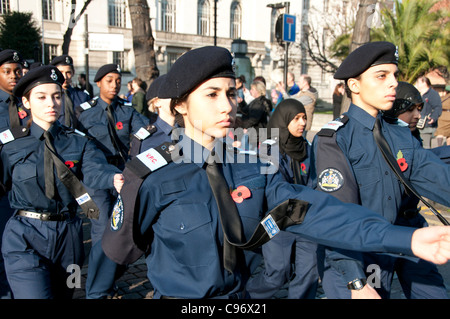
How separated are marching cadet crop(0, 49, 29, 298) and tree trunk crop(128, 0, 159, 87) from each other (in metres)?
4.97

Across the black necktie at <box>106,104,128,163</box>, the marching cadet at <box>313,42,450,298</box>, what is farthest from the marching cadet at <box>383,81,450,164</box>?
the black necktie at <box>106,104,128,163</box>

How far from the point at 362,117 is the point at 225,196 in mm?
1412

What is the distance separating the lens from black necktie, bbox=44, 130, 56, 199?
3.77 m

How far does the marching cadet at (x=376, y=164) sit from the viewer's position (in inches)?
120

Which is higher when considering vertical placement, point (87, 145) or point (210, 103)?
point (210, 103)

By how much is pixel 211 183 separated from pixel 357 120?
1.41 meters

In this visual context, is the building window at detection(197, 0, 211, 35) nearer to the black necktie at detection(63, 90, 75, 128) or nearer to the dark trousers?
the black necktie at detection(63, 90, 75, 128)

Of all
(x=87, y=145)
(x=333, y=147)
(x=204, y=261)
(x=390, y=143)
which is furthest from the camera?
(x=87, y=145)

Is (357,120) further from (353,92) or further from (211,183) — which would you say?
(211,183)

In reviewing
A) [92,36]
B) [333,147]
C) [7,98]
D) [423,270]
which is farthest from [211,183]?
[92,36]

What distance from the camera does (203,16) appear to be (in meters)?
49.2

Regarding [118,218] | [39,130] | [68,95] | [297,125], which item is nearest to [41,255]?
[39,130]

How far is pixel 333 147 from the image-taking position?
10.3ft

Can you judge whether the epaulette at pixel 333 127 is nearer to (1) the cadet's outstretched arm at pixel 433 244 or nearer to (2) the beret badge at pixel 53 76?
(1) the cadet's outstretched arm at pixel 433 244
